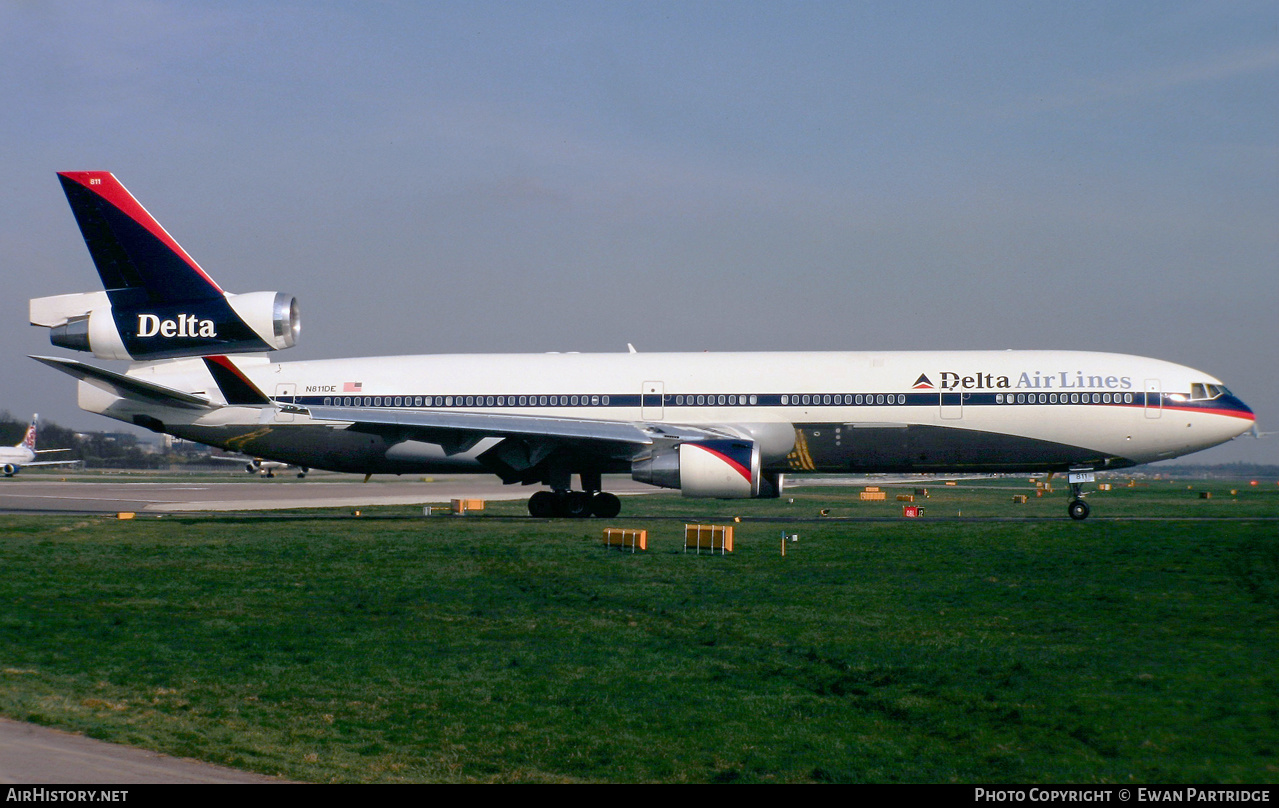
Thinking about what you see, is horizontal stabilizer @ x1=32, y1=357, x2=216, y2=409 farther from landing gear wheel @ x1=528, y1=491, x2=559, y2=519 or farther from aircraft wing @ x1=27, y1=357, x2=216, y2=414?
landing gear wheel @ x1=528, y1=491, x2=559, y2=519

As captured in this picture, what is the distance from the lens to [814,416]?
28.1 m

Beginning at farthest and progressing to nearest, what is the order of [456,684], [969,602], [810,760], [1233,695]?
[969,602], [456,684], [1233,695], [810,760]

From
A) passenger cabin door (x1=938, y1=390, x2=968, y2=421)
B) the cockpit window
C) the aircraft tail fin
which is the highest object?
the aircraft tail fin

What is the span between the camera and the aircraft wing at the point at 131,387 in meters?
25.9

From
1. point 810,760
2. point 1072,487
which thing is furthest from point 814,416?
point 810,760

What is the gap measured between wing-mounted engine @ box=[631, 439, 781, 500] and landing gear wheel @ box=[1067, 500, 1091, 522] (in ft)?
30.6

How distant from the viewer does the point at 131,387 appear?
27531 millimetres

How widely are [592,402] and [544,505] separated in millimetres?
3344

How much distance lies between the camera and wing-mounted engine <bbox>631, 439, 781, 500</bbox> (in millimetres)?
25906

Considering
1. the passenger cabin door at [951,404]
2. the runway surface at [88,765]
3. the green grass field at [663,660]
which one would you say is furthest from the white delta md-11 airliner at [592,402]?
the runway surface at [88,765]

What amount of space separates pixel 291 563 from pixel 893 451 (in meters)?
15.8

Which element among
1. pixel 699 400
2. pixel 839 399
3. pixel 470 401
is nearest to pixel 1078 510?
pixel 839 399

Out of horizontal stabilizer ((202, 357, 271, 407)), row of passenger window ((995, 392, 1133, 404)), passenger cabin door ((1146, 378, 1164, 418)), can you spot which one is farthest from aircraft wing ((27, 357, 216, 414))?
passenger cabin door ((1146, 378, 1164, 418))
